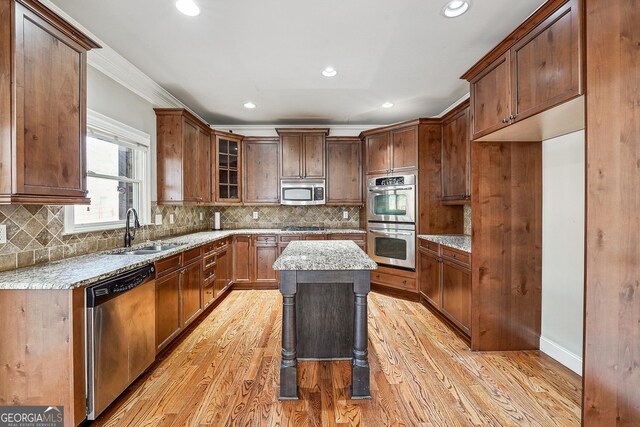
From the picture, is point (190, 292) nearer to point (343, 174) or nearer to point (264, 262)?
point (264, 262)

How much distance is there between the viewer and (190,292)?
2.89 m

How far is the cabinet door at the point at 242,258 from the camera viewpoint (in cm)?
436

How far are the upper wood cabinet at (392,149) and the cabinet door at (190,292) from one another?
9.34 ft

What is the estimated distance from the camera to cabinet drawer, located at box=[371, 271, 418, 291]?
12.7ft

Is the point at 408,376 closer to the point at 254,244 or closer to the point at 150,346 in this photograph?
the point at 150,346

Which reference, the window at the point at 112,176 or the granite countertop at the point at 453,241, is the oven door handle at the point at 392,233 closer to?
the granite countertop at the point at 453,241

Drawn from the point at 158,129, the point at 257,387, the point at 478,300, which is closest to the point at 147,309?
the point at 257,387

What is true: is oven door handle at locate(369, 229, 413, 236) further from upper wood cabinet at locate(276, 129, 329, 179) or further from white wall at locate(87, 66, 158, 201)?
white wall at locate(87, 66, 158, 201)

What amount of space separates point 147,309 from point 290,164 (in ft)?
10.00

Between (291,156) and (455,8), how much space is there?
3022 millimetres

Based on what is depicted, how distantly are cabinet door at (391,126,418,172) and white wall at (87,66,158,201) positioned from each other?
125 inches

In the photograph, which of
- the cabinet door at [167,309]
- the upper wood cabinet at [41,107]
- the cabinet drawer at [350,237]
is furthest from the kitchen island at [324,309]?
the cabinet drawer at [350,237]

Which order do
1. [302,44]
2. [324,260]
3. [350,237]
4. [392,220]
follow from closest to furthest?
[324,260], [302,44], [392,220], [350,237]

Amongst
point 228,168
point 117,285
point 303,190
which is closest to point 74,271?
point 117,285
